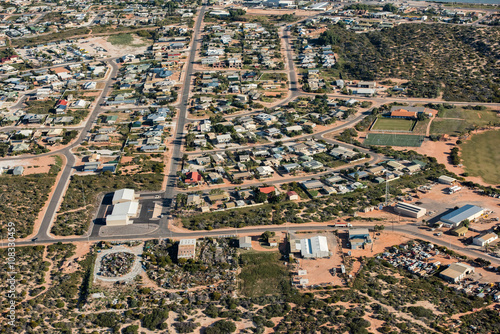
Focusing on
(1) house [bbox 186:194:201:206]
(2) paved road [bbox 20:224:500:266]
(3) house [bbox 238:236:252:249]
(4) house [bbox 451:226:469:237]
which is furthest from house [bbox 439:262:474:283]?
(1) house [bbox 186:194:201:206]

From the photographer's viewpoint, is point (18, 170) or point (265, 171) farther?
point (18, 170)

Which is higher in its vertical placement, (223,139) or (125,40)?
(223,139)

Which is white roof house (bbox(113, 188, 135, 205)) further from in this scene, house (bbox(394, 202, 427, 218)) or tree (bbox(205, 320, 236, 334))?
house (bbox(394, 202, 427, 218))

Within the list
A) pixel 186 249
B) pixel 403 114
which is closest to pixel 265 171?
pixel 186 249

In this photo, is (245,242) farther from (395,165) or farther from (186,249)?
(395,165)

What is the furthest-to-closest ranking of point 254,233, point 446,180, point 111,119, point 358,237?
point 111,119 → point 446,180 → point 254,233 → point 358,237

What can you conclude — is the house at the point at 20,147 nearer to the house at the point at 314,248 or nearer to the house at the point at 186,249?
the house at the point at 186,249

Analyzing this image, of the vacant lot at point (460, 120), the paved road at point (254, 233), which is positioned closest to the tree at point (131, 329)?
the paved road at point (254, 233)
